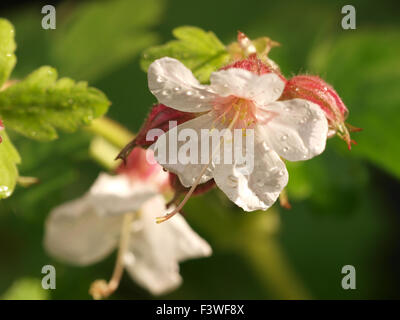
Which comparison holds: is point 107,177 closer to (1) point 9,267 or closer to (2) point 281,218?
(1) point 9,267

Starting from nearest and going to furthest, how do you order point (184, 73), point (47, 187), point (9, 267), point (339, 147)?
point (184, 73) < point (47, 187) < point (339, 147) < point (9, 267)

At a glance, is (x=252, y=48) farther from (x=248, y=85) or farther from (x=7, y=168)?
(x=7, y=168)

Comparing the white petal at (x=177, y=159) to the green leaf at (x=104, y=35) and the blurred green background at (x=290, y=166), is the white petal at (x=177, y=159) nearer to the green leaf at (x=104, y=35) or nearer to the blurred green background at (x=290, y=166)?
the blurred green background at (x=290, y=166)

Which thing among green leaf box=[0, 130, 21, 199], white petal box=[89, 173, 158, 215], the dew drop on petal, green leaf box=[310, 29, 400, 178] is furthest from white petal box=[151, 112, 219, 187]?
green leaf box=[310, 29, 400, 178]

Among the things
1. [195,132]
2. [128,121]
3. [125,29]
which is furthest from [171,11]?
[195,132]

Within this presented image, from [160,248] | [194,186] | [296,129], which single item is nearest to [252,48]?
[296,129]
